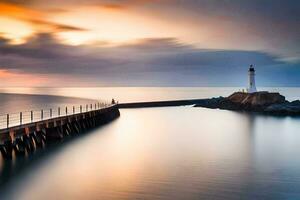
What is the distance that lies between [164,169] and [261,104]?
148 feet

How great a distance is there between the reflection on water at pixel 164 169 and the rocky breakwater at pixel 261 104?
24874 millimetres

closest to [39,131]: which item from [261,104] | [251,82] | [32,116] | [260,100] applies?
[32,116]

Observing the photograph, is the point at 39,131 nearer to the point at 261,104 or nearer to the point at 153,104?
the point at 261,104

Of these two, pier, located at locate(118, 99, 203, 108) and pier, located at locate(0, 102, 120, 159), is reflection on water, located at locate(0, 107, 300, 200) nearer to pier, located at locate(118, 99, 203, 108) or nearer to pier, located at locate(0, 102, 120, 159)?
pier, located at locate(0, 102, 120, 159)

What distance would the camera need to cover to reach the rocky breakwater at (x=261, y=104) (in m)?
53.8

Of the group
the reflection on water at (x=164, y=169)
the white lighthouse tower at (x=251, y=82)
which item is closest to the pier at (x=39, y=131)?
the reflection on water at (x=164, y=169)

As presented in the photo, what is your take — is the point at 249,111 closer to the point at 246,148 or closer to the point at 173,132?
the point at 173,132

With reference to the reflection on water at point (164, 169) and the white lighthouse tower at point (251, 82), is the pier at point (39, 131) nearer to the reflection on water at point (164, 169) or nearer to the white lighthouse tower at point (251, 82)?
the reflection on water at point (164, 169)

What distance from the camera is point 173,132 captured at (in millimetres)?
33375

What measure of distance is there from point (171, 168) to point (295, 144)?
13917mm

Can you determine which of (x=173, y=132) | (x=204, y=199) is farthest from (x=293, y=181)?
(x=173, y=132)

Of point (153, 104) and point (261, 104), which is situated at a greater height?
point (153, 104)

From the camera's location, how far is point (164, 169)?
17078 millimetres

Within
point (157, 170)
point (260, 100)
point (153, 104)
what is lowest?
point (157, 170)
